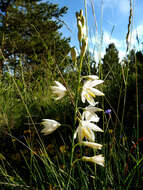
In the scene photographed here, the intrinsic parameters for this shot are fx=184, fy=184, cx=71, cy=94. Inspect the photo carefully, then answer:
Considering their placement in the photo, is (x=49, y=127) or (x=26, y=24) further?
(x=26, y=24)

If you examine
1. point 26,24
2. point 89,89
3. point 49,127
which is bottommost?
point 49,127

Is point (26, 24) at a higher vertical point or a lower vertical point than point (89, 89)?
higher

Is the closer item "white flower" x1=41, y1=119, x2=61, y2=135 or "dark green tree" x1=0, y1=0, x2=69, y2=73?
"white flower" x1=41, y1=119, x2=61, y2=135

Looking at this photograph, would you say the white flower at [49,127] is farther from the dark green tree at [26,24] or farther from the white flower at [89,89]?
the dark green tree at [26,24]

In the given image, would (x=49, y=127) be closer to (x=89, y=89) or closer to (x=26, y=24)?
(x=89, y=89)

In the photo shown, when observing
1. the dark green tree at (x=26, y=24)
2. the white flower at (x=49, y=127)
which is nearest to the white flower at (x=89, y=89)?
the white flower at (x=49, y=127)

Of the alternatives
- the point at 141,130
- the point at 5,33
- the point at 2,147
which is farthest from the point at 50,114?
the point at 5,33

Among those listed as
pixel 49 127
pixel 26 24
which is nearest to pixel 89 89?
pixel 49 127

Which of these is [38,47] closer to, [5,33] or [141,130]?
[5,33]

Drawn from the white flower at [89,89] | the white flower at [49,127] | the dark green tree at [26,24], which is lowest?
the white flower at [49,127]

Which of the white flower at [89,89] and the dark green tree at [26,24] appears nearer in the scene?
the white flower at [89,89]

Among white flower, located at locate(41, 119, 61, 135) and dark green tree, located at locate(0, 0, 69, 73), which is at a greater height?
dark green tree, located at locate(0, 0, 69, 73)

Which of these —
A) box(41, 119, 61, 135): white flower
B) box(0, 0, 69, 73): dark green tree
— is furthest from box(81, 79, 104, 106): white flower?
box(0, 0, 69, 73): dark green tree

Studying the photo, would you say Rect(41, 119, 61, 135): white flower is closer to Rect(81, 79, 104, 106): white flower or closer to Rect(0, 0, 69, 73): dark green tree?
Rect(81, 79, 104, 106): white flower
